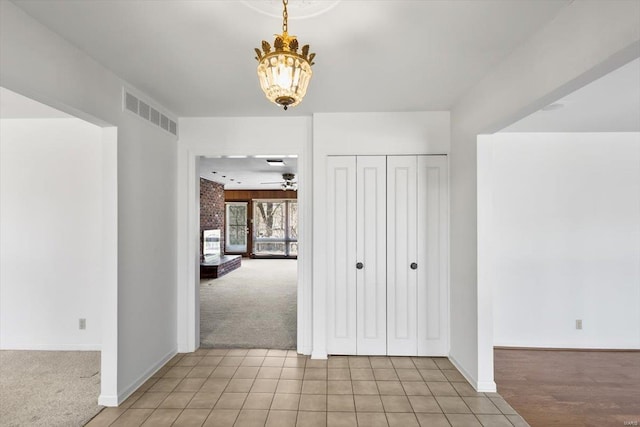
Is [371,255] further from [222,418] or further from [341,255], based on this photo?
[222,418]

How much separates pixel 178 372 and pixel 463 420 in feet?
8.34

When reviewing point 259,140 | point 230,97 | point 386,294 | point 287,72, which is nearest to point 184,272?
point 259,140

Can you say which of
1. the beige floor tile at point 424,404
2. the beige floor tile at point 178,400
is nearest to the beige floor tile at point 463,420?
the beige floor tile at point 424,404

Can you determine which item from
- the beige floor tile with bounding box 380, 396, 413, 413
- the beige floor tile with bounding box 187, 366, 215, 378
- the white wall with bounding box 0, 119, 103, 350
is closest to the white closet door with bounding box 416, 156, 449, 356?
the beige floor tile with bounding box 380, 396, 413, 413

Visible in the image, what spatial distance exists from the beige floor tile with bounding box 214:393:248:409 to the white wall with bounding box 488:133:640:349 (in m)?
3.01

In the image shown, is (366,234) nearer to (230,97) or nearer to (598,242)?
(230,97)

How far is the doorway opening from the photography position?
174 inches

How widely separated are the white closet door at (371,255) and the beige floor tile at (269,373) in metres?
0.90

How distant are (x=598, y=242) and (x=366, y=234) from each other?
9.32 ft

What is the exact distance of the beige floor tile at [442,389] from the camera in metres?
2.79

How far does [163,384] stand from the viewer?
9.63 feet

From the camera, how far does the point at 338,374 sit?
313 centimetres

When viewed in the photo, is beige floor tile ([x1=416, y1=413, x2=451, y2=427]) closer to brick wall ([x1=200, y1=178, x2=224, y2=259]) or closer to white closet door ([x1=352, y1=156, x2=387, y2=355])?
white closet door ([x1=352, y1=156, x2=387, y2=355])

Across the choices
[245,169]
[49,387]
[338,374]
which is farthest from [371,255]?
[245,169]
